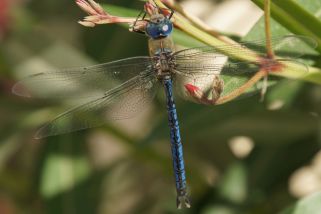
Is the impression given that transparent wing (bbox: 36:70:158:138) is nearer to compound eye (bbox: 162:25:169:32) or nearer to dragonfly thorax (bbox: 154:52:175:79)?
dragonfly thorax (bbox: 154:52:175:79)

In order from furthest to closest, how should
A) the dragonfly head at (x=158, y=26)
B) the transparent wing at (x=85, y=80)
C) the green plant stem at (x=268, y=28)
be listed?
the transparent wing at (x=85, y=80) → the dragonfly head at (x=158, y=26) → the green plant stem at (x=268, y=28)

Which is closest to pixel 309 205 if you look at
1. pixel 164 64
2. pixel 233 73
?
pixel 233 73

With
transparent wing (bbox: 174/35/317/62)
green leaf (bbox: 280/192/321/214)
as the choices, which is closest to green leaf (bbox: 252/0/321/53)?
transparent wing (bbox: 174/35/317/62)


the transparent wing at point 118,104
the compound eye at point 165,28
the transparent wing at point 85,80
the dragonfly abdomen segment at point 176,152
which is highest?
the compound eye at point 165,28

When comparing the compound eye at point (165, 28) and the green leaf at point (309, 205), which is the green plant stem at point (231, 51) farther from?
the green leaf at point (309, 205)

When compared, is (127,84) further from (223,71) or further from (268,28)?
(268,28)

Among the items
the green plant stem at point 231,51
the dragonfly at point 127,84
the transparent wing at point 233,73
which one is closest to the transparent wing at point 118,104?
the dragonfly at point 127,84

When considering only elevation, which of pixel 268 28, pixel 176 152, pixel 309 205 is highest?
pixel 268 28

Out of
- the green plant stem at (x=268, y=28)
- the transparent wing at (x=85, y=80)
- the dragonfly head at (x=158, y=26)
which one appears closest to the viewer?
the green plant stem at (x=268, y=28)
